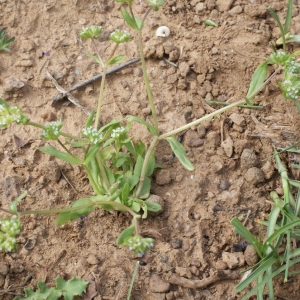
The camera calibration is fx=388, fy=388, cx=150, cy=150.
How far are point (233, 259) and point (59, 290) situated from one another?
112 cm

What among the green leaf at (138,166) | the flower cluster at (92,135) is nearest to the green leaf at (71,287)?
the green leaf at (138,166)

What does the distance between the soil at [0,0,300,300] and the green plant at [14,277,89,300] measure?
7 centimetres

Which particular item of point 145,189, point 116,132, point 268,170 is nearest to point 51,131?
point 116,132

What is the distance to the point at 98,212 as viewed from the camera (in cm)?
267

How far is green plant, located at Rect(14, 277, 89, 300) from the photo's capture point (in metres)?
2.33

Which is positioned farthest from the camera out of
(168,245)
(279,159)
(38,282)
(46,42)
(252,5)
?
(252,5)

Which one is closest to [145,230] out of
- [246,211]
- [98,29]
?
[246,211]

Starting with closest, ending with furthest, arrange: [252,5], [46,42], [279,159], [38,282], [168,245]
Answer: [38,282]
[168,245]
[279,159]
[46,42]
[252,5]

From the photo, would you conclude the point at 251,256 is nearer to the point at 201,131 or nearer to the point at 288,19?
the point at 201,131

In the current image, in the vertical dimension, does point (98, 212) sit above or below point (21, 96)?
below

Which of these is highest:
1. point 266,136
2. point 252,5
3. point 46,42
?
point 46,42

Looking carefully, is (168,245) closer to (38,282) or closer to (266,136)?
(38,282)

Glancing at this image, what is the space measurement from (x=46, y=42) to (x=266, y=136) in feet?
6.34

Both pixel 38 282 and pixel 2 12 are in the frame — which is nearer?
pixel 38 282
